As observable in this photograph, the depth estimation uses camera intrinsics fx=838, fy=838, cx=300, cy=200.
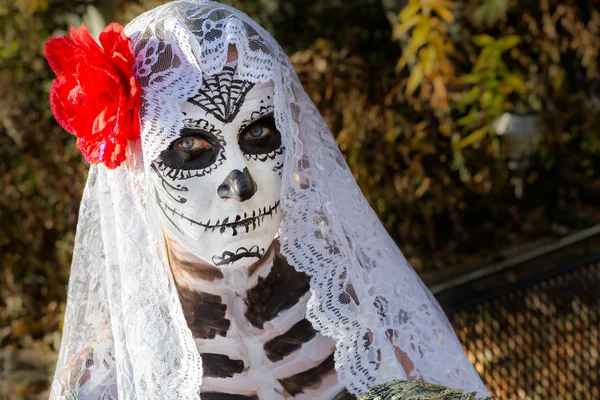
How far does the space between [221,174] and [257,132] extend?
0.13 m

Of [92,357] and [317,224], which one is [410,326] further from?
[92,357]

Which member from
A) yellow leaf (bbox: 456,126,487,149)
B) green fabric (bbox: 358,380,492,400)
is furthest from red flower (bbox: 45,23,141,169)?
yellow leaf (bbox: 456,126,487,149)

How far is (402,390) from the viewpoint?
142 centimetres

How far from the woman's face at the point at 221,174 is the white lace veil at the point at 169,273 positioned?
0.11ft

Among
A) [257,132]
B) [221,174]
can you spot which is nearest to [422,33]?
[257,132]

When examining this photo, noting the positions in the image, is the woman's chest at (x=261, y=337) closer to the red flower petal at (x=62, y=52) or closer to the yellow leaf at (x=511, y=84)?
the red flower petal at (x=62, y=52)

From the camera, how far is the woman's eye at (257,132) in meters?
1.71

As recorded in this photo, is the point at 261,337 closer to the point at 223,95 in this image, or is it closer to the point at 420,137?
the point at 223,95

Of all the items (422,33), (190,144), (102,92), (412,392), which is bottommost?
(412,392)

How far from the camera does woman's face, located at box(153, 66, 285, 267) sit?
1653 millimetres

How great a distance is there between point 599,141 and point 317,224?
2.96 m

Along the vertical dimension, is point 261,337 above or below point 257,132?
below

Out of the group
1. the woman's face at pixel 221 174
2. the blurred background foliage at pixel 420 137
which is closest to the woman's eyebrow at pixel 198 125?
the woman's face at pixel 221 174

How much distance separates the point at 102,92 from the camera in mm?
1649
